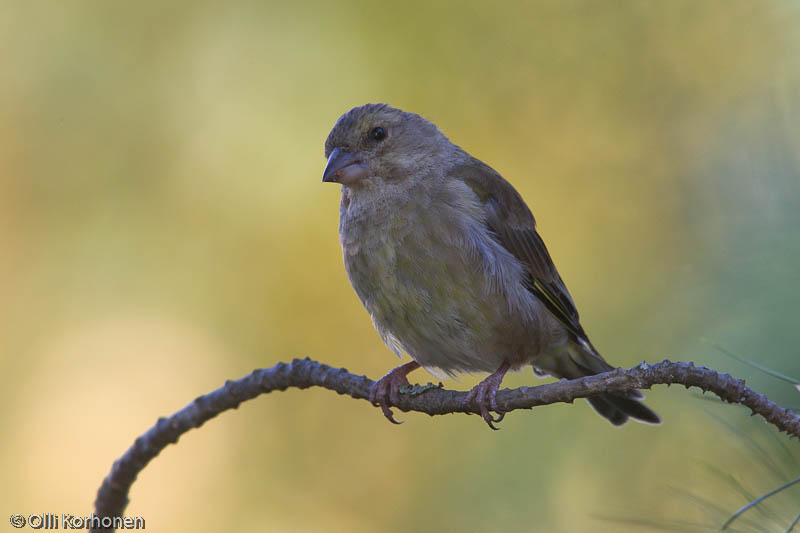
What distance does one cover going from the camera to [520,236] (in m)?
4.30

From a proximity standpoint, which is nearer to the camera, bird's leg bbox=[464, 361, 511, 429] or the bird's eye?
bird's leg bbox=[464, 361, 511, 429]

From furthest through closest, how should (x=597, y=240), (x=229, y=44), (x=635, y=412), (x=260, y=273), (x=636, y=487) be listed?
(x=229, y=44), (x=260, y=273), (x=597, y=240), (x=636, y=487), (x=635, y=412)

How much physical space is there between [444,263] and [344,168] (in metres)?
0.73

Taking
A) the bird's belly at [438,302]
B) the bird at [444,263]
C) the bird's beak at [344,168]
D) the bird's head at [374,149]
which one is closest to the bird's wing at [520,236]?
the bird at [444,263]

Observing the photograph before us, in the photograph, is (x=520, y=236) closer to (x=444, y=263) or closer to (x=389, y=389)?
(x=444, y=263)

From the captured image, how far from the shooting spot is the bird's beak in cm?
407

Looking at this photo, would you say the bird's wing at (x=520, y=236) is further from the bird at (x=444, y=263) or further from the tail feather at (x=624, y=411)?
the tail feather at (x=624, y=411)

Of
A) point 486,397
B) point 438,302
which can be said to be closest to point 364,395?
point 486,397

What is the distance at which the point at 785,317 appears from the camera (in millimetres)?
3160

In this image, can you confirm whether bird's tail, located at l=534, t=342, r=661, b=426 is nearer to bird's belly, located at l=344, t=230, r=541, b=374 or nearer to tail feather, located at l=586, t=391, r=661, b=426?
tail feather, located at l=586, t=391, r=661, b=426

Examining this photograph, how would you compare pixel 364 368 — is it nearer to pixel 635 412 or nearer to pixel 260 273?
pixel 260 273

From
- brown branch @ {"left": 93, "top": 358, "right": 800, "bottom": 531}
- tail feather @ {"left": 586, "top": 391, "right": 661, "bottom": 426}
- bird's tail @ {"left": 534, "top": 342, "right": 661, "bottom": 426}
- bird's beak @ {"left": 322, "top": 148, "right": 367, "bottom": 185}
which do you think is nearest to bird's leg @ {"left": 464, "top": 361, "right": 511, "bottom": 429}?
brown branch @ {"left": 93, "top": 358, "right": 800, "bottom": 531}

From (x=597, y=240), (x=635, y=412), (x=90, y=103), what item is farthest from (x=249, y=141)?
(x=635, y=412)

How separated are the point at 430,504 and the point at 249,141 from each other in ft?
10.5
